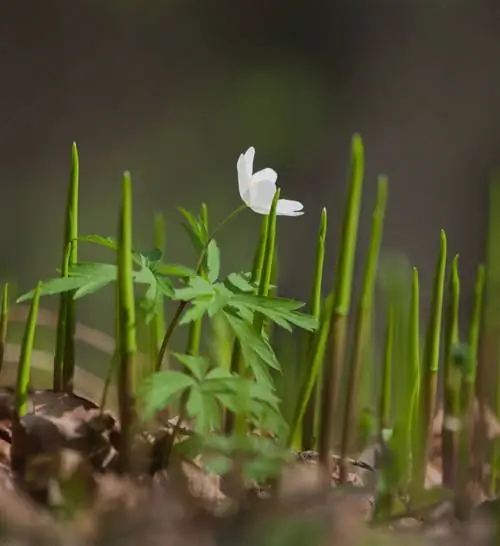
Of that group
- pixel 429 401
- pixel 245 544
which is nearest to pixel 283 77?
pixel 429 401

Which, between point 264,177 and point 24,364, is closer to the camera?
point 24,364

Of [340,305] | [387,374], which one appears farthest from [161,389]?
[387,374]

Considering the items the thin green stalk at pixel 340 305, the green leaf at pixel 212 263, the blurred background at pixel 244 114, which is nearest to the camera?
the thin green stalk at pixel 340 305

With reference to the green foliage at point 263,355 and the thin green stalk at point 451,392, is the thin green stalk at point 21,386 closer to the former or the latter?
the green foliage at point 263,355

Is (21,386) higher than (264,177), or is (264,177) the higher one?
(264,177)

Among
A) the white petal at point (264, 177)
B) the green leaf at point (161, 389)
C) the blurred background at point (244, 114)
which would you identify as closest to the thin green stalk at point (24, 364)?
the green leaf at point (161, 389)

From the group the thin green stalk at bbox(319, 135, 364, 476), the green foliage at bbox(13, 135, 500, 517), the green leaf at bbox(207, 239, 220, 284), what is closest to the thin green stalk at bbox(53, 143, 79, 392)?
the green foliage at bbox(13, 135, 500, 517)

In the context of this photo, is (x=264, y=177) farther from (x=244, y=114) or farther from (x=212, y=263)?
(x=244, y=114)
